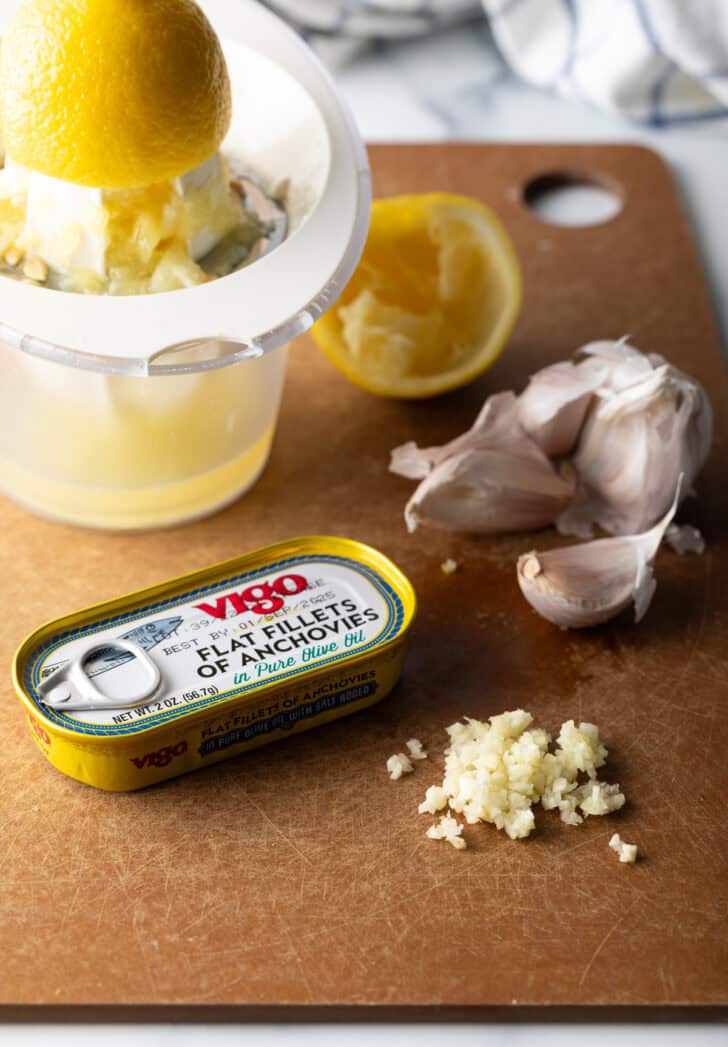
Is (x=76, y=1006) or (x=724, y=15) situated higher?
(x=724, y=15)

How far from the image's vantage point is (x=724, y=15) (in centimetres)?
233

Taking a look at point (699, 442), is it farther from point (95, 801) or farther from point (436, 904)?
point (95, 801)

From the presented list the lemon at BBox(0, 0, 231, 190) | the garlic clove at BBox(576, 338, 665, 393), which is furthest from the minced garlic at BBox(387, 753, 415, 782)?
the lemon at BBox(0, 0, 231, 190)

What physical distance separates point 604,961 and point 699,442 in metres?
0.67

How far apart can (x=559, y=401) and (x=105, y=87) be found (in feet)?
2.09

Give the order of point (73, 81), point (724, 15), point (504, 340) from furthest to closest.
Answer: point (724, 15)
point (504, 340)
point (73, 81)

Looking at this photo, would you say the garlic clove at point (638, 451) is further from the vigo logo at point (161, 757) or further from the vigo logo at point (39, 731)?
the vigo logo at point (39, 731)

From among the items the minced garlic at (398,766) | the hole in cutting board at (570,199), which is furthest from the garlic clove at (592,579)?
the hole in cutting board at (570,199)

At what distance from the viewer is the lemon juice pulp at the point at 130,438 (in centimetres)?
156

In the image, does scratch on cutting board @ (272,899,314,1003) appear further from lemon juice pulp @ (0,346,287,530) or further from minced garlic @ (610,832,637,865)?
lemon juice pulp @ (0,346,287,530)

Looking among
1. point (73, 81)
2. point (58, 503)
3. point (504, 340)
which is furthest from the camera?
point (504, 340)

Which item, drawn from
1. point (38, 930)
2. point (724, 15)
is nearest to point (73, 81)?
point (38, 930)

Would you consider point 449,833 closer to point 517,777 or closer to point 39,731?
point 517,777

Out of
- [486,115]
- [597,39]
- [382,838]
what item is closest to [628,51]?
[597,39]
